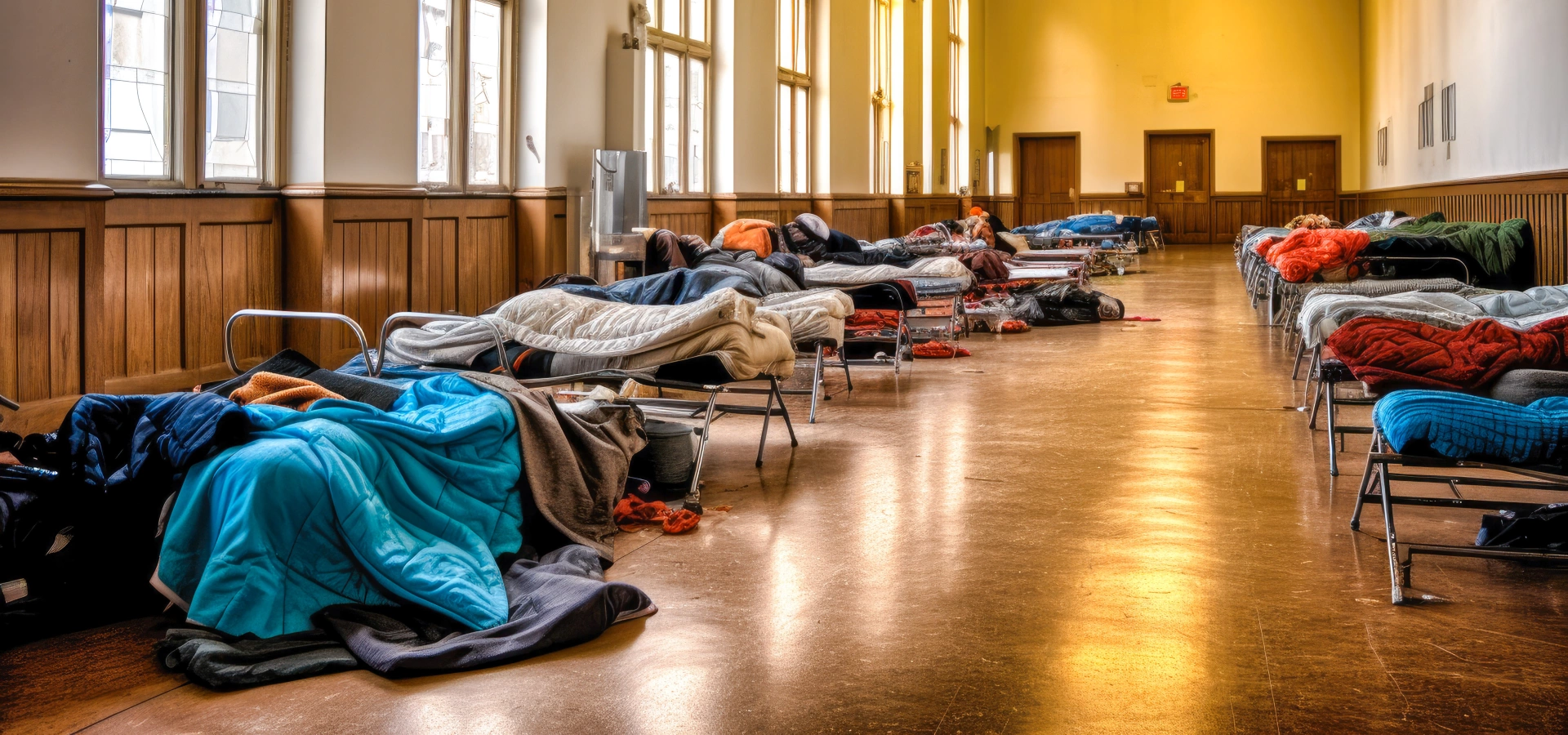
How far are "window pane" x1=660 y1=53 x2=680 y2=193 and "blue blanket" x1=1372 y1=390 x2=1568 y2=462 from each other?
829 centimetres

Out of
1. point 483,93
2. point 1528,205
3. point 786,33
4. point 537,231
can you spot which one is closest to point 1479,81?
point 1528,205

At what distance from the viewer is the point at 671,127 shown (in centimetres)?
1127

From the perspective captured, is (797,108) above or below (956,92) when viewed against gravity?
below

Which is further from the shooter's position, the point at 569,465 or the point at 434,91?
Result: the point at 434,91

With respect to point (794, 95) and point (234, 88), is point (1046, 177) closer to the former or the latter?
point (794, 95)

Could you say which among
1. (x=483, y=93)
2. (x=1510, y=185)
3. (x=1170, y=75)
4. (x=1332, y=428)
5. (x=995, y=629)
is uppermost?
(x=1170, y=75)

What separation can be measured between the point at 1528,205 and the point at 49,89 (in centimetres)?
910

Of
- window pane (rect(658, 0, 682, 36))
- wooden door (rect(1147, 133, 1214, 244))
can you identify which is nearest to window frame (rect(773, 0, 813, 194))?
window pane (rect(658, 0, 682, 36))

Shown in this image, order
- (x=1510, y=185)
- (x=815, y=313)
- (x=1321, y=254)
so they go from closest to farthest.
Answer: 1. (x=815, y=313)
2. (x=1321, y=254)
3. (x=1510, y=185)

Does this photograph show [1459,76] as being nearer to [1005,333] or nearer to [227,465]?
[1005,333]

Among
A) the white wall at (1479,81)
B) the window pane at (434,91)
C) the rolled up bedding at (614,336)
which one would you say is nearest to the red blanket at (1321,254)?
the white wall at (1479,81)

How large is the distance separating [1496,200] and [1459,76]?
2.46m

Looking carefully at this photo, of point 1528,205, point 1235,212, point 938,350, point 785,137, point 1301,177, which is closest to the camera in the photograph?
point 938,350

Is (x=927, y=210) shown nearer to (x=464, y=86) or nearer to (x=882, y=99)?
(x=882, y=99)
